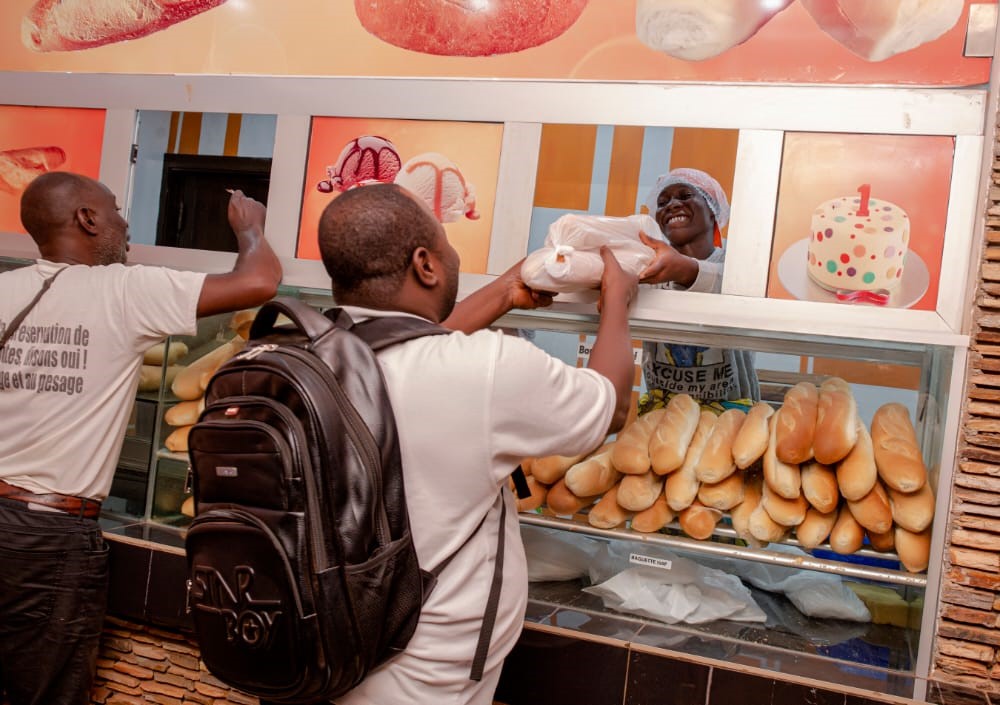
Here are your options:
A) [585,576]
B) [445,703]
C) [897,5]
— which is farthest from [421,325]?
[897,5]

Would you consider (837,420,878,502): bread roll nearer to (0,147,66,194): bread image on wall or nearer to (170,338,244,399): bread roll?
(170,338,244,399): bread roll

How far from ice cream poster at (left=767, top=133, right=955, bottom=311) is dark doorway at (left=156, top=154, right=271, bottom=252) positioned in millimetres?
1750

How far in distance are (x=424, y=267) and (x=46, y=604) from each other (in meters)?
1.44

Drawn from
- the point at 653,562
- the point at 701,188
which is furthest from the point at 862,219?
the point at 653,562

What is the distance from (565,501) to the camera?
7.17ft

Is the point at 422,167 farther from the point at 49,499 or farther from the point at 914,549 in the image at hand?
the point at 914,549

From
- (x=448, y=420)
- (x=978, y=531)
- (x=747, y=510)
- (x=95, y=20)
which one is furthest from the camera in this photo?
(x=95, y=20)

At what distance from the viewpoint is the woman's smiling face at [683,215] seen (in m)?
2.48

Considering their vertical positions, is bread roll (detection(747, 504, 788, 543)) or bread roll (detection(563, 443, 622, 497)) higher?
bread roll (detection(563, 443, 622, 497))

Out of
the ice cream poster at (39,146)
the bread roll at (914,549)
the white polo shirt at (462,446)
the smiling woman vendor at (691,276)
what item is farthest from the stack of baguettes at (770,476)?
the ice cream poster at (39,146)

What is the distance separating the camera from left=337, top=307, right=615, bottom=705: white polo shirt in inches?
52.7

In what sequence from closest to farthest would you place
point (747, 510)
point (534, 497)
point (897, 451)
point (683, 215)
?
1. point (897, 451)
2. point (747, 510)
3. point (534, 497)
4. point (683, 215)

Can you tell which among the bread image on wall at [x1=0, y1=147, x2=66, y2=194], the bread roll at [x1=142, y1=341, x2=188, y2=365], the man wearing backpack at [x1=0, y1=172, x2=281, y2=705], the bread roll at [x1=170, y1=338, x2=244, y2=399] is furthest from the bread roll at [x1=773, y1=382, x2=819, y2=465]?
the bread image on wall at [x1=0, y1=147, x2=66, y2=194]

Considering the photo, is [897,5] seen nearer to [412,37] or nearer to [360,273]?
[412,37]
